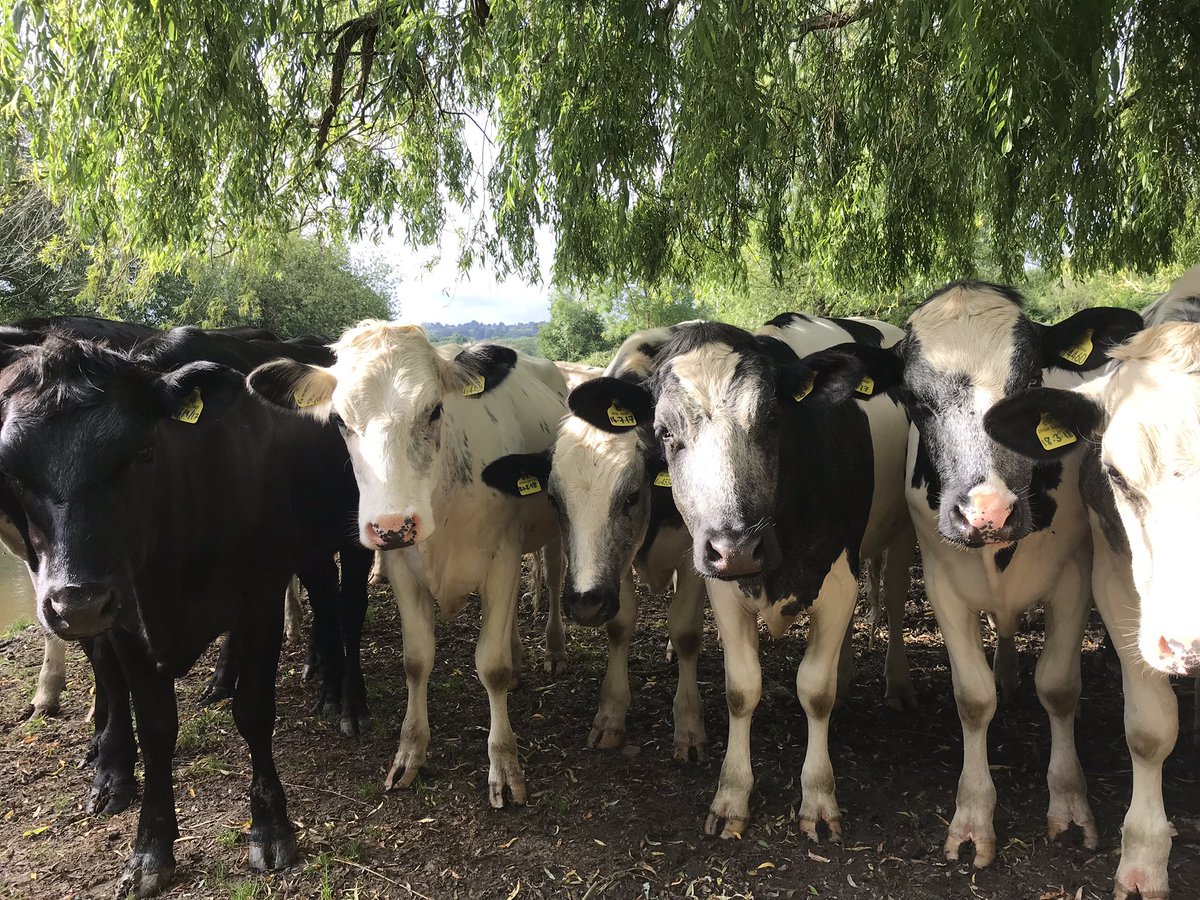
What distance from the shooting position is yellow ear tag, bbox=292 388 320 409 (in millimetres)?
3719

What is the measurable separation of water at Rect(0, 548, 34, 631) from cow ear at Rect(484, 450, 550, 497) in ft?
19.9

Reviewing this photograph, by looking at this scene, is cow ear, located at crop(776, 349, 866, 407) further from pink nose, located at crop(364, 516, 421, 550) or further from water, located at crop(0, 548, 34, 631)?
water, located at crop(0, 548, 34, 631)

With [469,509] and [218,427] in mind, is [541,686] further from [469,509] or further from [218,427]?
[218,427]

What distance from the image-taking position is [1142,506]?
8.04 ft

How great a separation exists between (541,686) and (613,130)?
4.01 metres

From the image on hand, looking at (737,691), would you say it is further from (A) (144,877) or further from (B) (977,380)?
(A) (144,877)

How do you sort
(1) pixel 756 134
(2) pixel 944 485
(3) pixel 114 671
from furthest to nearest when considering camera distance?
(1) pixel 756 134, (3) pixel 114 671, (2) pixel 944 485

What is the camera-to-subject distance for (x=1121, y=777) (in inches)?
154

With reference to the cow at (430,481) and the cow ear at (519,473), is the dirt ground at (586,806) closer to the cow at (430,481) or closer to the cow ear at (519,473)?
the cow at (430,481)

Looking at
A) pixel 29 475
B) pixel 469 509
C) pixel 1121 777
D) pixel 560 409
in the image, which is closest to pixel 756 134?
pixel 560 409

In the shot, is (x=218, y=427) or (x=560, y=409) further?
(x=560, y=409)

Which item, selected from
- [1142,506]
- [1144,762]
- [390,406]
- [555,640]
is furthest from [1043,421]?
[555,640]

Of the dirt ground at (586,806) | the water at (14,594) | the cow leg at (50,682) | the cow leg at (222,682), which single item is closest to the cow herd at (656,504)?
the dirt ground at (586,806)

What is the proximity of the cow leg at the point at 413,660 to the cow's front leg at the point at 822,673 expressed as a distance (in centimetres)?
192
